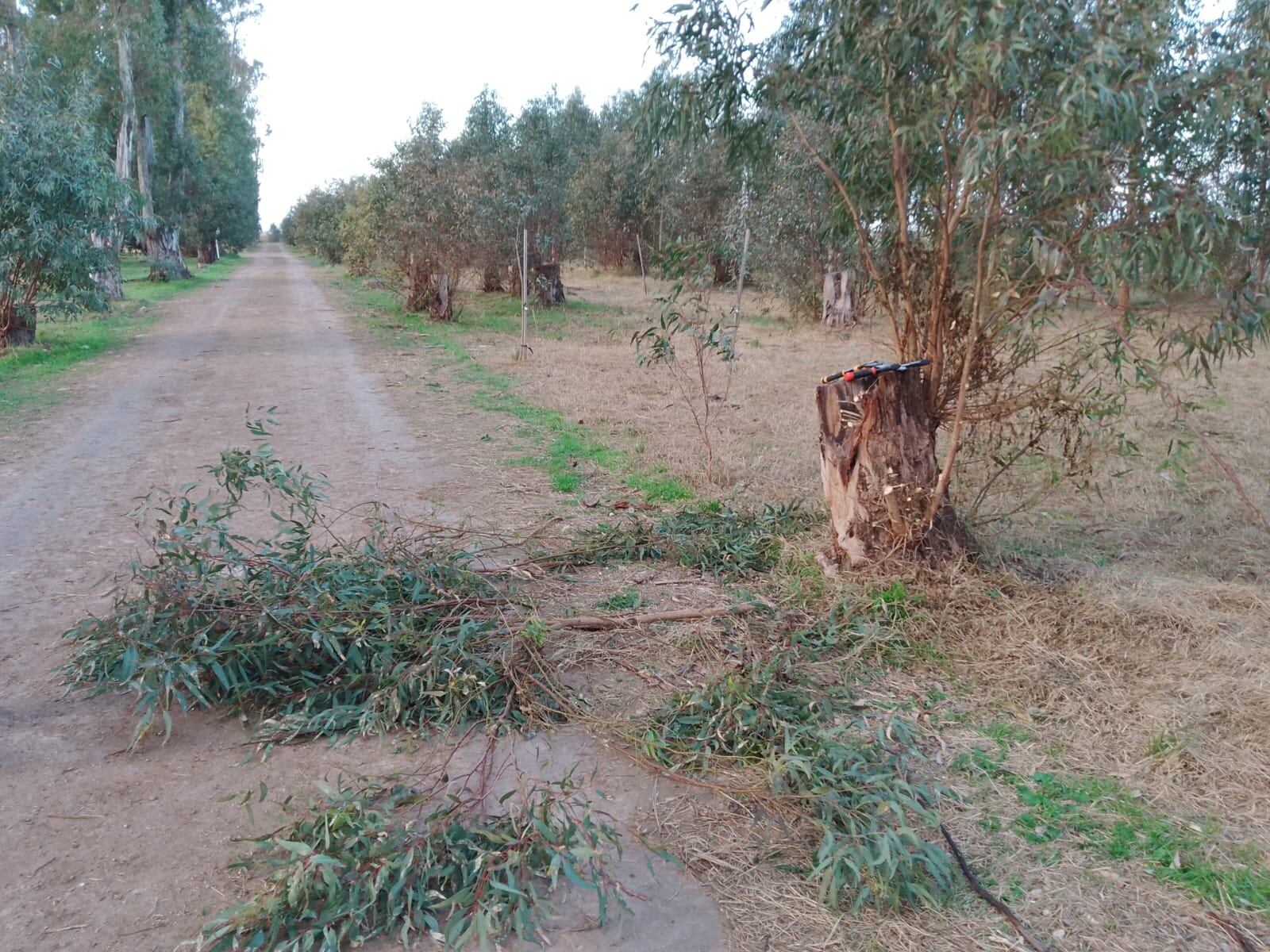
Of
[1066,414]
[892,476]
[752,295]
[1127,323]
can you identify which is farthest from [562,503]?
[752,295]

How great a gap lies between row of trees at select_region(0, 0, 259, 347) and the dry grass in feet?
34.8

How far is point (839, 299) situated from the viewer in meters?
19.6

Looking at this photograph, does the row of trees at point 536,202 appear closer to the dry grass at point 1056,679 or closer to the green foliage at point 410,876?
the dry grass at point 1056,679

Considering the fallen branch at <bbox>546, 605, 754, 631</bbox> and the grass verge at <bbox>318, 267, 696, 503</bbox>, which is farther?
the grass verge at <bbox>318, 267, 696, 503</bbox>

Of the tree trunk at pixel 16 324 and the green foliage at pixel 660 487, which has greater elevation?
Result: the tree trunk at pixel 16 324

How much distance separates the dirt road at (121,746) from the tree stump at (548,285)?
484 inches

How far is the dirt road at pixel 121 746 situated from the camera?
2.84m

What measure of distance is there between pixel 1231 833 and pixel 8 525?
685 cm

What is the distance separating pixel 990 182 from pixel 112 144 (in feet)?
55.5

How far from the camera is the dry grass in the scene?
286cm

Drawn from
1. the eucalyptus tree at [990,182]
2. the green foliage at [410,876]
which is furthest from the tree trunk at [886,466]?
the green foliage at [410,876]

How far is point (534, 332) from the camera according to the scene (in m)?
18.2

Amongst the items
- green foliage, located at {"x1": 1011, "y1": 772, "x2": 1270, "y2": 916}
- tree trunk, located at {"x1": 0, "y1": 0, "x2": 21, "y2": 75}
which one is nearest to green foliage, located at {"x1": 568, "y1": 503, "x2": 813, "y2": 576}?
green foliage, located at {"x1": 1011, "y1": 772, "x2": 1270, "y2": 916}

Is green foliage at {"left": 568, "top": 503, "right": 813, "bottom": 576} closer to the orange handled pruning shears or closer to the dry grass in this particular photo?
the dry grass
